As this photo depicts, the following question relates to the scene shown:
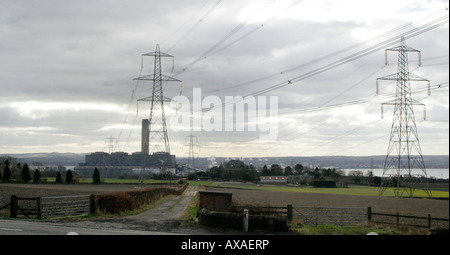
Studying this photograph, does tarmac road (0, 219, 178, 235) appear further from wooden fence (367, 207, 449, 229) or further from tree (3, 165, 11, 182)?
tree (3, 165, 11, 182)

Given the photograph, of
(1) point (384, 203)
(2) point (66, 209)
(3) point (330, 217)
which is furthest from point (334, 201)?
(2) point (66, 209)

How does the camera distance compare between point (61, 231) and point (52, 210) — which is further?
point (52, 210)

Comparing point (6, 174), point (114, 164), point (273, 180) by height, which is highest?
point (114, 164)

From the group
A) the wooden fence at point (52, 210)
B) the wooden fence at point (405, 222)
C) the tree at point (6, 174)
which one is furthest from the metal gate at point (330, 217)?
the tree at point (6, 174)

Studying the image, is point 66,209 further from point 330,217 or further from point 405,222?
point 405,222

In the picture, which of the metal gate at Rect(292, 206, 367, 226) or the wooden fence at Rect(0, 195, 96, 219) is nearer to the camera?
the wooden fence at Rect(0, 195, 96, 219)

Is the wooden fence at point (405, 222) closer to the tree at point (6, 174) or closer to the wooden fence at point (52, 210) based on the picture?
the wooden fence at point (52, 210)

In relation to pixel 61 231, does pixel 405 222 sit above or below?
below

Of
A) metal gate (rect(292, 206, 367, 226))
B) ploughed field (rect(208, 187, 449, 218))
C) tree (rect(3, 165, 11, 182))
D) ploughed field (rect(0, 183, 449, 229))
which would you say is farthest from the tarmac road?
tree (rect(3, 165, 11, 182))

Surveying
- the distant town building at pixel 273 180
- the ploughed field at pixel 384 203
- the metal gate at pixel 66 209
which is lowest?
the distant town building at pixel 273 180

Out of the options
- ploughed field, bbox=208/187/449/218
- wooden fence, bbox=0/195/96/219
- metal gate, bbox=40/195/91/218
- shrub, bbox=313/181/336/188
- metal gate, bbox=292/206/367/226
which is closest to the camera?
wooden fence, bbox=0/195/96/219
